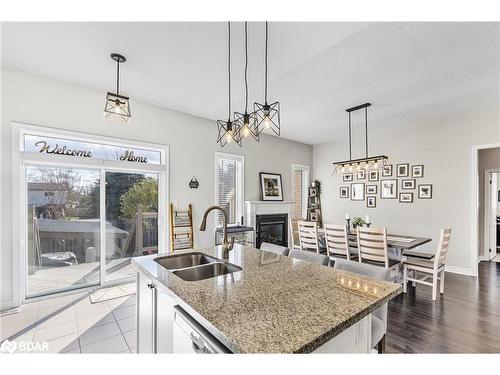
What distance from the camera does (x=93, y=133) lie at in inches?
137

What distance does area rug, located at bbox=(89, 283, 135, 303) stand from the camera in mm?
3244

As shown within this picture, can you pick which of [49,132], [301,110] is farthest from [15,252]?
[301,110]

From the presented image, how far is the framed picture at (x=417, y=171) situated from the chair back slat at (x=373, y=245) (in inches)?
97.4

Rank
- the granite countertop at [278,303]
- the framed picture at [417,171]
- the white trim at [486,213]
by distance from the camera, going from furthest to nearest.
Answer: the white trim at [486,213] < the framed picture at [417,171] < the granite countertop at [278,303]

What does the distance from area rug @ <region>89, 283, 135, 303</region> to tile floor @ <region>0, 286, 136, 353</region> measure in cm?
10

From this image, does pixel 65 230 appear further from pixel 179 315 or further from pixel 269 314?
pixel 269 314

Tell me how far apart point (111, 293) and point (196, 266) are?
2.37 meters

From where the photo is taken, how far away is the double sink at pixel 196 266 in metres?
1.78

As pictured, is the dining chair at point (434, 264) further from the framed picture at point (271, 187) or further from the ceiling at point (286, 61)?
the framed picture at point (271, 187)

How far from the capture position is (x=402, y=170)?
5129 mm

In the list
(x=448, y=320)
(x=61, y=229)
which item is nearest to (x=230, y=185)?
(x=61, y=229)

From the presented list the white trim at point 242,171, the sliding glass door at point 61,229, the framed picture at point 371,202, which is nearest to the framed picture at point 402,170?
the framed picture at point 371,202
